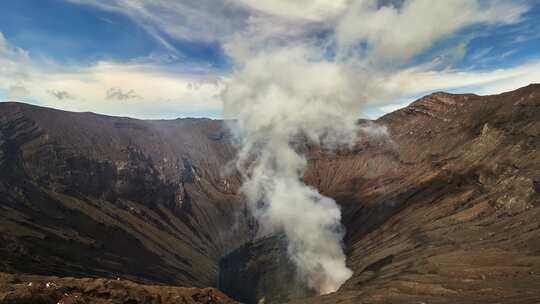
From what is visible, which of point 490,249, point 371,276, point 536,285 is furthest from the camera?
point 371,276

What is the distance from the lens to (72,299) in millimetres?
60000

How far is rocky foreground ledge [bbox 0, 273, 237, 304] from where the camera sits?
5697 centimetres

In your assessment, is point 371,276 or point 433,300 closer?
point 433,300

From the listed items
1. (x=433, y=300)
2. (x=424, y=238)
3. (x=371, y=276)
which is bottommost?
(x=433, y=300)

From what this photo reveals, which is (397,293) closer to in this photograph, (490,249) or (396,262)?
(490,249)

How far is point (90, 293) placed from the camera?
67.4 metres

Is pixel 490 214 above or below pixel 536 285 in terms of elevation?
above

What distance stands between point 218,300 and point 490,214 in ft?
491

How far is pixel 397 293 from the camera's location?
115m

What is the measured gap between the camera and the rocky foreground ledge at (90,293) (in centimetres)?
5697

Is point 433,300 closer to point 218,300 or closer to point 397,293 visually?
point 397,293

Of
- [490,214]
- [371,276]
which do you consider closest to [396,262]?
[371,276]

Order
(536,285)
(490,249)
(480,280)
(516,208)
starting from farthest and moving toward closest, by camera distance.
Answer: (516,208) < (490,249) < (480,280) < (536,285)

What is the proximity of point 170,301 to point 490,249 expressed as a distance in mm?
105575
